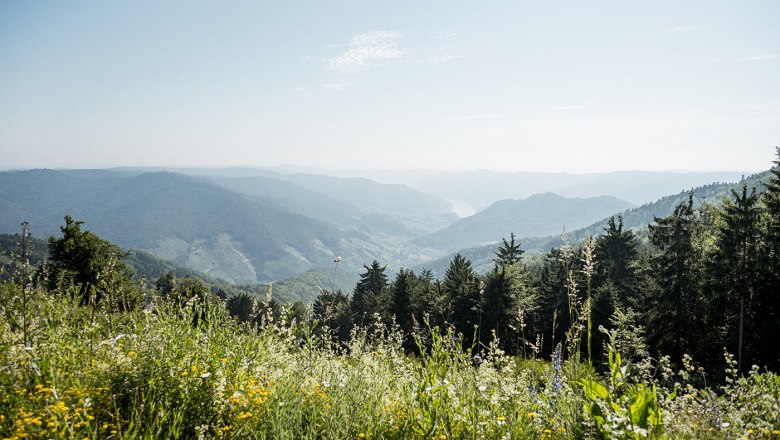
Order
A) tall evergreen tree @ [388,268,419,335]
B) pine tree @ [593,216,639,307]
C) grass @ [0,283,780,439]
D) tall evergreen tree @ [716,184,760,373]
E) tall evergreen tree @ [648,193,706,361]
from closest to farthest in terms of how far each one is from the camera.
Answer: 1. grass @ [0,283,780,439]
2. tall evergreen tree @ [716,184,760,373]
3. tall evergreen tree @ [648,193,706,361]
4. tall evergreen tree @ [388,268,419,335]
5. pine tree @ [593,216,639,307]

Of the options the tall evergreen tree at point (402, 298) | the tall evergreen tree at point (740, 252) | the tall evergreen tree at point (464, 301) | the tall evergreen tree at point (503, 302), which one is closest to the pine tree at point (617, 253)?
the tall evergreen tree at point (503, 302)

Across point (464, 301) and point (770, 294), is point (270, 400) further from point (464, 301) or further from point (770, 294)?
point (464, 301)

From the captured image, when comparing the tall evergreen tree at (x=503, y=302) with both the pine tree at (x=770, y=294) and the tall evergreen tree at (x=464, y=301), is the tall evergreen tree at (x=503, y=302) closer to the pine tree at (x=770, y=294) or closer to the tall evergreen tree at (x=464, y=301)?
the tall evergreen tree at (x=464, y=301)

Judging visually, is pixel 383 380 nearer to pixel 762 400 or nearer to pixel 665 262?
pixel 762 400

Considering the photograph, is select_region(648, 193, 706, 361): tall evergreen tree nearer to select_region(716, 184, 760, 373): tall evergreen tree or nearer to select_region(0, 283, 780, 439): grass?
select_region(716, 184, 760, 373): tall evergreen tree

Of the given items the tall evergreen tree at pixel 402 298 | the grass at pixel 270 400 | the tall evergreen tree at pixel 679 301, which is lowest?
the tall evergreen tree at pixel 402 298

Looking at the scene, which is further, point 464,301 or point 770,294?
point 464,301

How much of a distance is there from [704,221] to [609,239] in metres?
14.2

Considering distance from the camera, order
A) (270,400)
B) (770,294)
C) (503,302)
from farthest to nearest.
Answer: (503,302) → (770,294) → (270,400)

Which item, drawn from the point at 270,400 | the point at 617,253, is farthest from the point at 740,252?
the point at 270,400

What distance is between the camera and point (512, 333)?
133 feet

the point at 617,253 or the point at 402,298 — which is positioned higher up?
the point at 617,253

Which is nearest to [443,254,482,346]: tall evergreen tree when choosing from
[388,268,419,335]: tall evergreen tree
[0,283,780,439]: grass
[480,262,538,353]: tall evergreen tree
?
[480,262,538,353]: tall evergreen tree

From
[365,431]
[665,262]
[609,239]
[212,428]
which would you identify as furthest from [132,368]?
[609,239]
